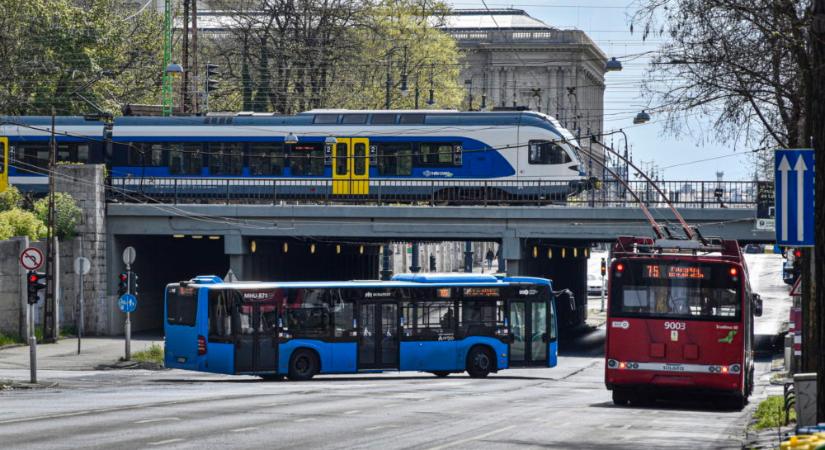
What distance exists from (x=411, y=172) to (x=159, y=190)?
372 inches

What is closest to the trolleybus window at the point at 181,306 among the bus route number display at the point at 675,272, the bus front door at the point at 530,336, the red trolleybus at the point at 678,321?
the bus front door at the point at 530,336

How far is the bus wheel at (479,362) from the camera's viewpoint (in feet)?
119

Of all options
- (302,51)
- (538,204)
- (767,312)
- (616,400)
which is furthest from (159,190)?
(767,312)

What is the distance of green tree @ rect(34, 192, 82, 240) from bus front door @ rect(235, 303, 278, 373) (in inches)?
627

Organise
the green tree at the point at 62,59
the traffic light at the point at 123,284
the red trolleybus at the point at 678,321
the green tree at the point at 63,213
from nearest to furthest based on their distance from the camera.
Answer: the red trolleybus at the point at 678,321 → the traffic light at the point at 123,284 → the green tree at the point at 63,213 → the green tree at the point at 62,59

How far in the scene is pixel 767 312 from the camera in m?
77.6

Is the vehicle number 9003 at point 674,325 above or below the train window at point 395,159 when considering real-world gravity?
below

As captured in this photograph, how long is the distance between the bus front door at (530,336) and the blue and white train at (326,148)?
1456 cm

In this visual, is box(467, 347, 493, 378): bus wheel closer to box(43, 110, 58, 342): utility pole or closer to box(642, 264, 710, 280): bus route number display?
box(642, 264, 710, 280): bus route number display

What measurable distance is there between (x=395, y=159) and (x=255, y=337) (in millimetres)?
19047

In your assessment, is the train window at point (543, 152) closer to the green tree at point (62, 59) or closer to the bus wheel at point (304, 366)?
the bus wheel at point (304, 366)

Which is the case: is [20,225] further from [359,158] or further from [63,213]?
[359,158]

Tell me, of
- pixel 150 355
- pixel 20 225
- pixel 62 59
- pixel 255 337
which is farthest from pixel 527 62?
pixel 255 337

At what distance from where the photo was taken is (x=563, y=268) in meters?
70.2
